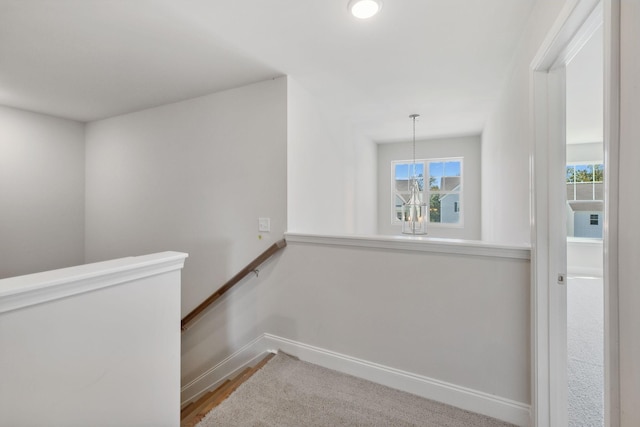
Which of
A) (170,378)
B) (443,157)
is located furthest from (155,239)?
(443,157)

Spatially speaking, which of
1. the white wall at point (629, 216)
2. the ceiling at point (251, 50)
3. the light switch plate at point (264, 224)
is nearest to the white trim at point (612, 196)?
the white wall at point (629, 216)

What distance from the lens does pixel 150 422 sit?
4.22ft

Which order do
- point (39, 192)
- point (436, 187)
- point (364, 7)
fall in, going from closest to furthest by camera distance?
1. point (364, 7)
2. point (39, 192)
3. point (436, 187)

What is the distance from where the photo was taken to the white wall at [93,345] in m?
0.88

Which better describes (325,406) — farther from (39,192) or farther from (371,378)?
(39,192)

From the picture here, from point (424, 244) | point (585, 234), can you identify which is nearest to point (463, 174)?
point (585, 234)

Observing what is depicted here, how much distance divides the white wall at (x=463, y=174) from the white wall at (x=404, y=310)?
322 centimetres

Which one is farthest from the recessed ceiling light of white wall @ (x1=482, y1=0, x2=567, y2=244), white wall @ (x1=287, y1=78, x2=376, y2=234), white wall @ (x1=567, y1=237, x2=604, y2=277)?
white wall @ (x1=567, y1=237, x2=604, y2=277)

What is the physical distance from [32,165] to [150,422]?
11.8 feet

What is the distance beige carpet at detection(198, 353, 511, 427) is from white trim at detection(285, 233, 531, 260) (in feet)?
3.20

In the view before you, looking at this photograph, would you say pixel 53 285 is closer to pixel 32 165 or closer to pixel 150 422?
pixel 150 422

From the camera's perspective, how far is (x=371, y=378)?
1.92 m

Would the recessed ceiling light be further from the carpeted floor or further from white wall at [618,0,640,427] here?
the carpeted floor

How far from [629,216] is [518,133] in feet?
4.47
